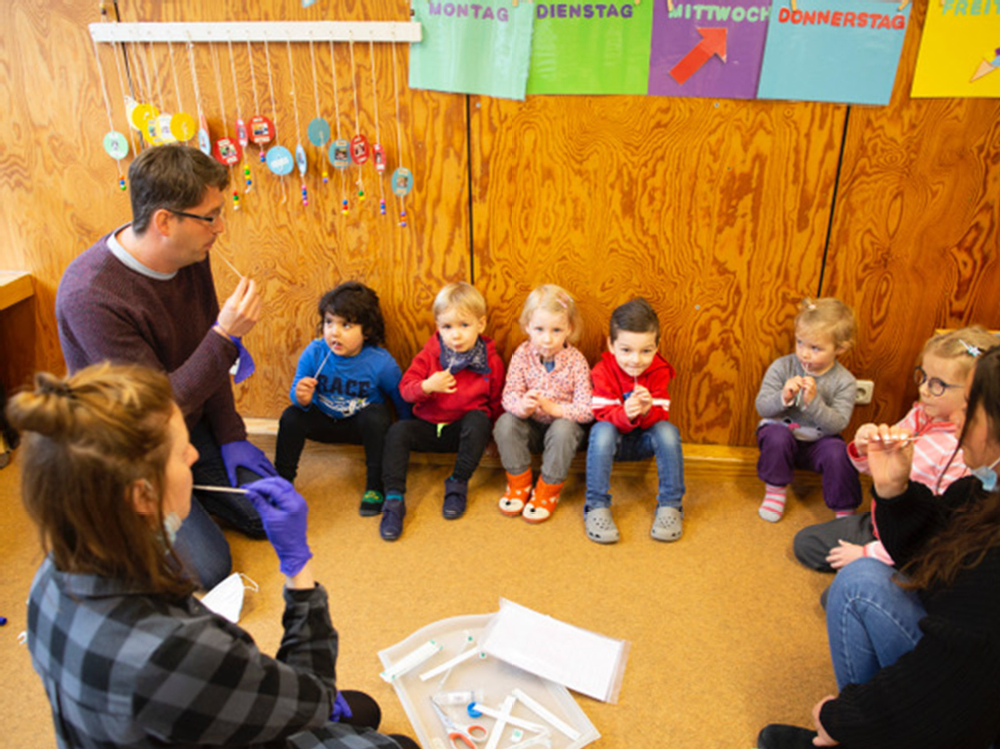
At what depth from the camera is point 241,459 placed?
6.91ft

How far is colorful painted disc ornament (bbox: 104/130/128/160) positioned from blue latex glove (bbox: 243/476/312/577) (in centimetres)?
162

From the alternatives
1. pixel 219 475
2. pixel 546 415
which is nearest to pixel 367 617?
pixel 219 475

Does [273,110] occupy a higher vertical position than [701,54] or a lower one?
lower

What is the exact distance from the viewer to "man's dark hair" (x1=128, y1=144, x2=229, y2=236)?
1721 millimetres

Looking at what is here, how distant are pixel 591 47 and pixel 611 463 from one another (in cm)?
121

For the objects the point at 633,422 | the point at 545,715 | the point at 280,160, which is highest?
the point at 280,160

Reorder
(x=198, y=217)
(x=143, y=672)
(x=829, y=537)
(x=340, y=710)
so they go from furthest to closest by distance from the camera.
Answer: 1. (x=829, y=537)
2. (x=198, y=217)
3. (x=340, y=710)
4. (x=143, y=672)

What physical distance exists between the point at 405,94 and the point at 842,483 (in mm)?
1734

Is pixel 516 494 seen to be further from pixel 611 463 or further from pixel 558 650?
pixel 558 650

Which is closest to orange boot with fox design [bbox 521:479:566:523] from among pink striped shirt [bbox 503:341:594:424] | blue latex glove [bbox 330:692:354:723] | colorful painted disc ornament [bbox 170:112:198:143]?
pink striped shirt [bbox 503:341:594:424]

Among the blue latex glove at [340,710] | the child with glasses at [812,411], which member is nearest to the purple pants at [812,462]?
the child with glasses at [812,411]

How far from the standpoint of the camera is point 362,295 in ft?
7.75

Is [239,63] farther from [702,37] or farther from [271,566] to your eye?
[271,566]

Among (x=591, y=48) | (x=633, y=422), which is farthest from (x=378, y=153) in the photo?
(x=633, y=422)
